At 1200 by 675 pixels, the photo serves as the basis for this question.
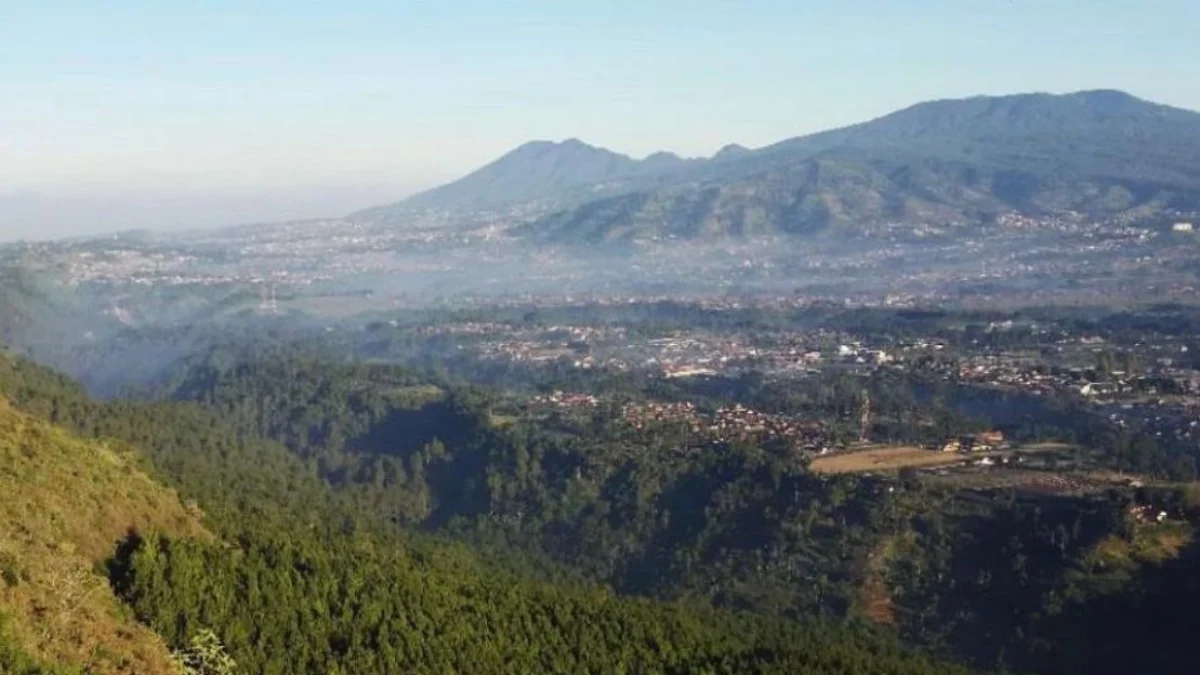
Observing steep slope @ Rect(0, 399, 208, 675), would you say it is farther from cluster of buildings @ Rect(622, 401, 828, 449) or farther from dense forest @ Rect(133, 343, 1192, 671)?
cluster of buildings @ Rect(622, 401, 828, 449)

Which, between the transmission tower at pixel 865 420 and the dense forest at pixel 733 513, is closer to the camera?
the dense forest at pixel 733 513

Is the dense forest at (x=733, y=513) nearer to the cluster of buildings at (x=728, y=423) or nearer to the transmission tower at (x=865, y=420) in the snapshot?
the transmission tower at (x=865, y=420)

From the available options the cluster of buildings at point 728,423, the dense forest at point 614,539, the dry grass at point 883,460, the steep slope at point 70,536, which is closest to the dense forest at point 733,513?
the dense forest at point 614,539

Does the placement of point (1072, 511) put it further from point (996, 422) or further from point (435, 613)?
point (435, 613)

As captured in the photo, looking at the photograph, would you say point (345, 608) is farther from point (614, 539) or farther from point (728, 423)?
point (728, 423)

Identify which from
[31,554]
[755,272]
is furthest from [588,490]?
[755,272]

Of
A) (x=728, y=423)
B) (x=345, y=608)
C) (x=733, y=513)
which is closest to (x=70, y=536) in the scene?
(x=345, y=608)
